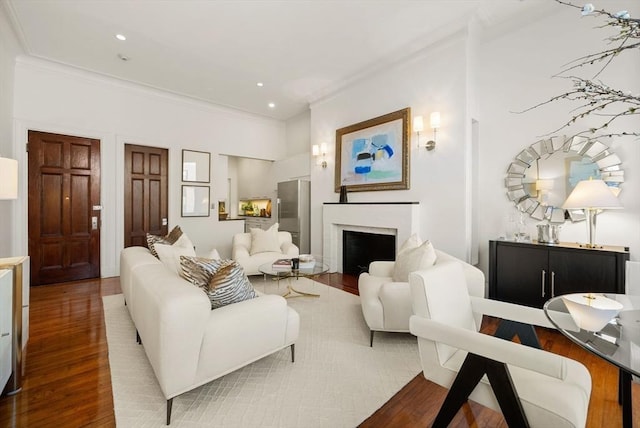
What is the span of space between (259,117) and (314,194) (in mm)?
2399

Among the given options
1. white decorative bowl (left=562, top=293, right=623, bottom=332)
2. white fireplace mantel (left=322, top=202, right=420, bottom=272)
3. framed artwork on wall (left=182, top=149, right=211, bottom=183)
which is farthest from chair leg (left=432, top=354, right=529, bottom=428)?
framed artwork on wall (left=182, top=149, right=211, bottom=183)

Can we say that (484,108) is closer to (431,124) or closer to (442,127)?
(442,127)

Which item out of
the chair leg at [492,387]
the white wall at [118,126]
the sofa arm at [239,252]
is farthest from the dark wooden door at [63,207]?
the chair leg at [492,387]

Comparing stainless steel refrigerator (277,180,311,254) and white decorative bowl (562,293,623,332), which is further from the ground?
stainless steel refrigerator (277,180,311,254)

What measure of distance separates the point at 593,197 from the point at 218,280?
3231mm

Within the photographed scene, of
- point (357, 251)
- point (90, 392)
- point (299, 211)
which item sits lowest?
point (90, 392)

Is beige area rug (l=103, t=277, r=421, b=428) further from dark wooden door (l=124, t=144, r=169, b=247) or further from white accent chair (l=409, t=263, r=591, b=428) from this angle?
dark wooden door (l=124, t=144, r=169, b=247)

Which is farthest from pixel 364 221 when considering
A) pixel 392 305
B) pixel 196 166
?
pixel 196 166

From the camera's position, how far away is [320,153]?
5445mm

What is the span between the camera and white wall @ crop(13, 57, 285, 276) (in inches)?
159

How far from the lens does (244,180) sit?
852 centimetres

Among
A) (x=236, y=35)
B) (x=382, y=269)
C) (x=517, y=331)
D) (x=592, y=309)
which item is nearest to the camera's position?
(x=592, y=309)

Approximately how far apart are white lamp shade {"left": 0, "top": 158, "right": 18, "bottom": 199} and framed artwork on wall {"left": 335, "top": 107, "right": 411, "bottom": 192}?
391 centimetres

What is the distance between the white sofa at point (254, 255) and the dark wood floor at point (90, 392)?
1785mm
